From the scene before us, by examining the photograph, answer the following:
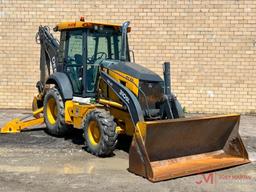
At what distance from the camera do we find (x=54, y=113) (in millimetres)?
9055

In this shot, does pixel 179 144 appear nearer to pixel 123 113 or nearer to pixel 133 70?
pixel 123 113

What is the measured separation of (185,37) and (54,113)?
5.04 metres

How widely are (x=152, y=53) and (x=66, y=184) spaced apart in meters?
7.18

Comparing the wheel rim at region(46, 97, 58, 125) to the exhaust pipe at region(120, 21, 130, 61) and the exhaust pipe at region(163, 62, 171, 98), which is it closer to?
the exhaust pipe at region(120, 21, 130, 61)

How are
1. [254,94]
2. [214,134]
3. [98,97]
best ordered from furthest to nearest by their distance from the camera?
[254,94]
[98,97]
[214,134]

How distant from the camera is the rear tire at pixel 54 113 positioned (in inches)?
335

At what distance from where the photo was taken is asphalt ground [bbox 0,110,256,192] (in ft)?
19.8

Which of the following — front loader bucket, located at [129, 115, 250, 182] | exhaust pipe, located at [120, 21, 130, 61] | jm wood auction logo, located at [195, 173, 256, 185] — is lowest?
jm wood auction logo, located at [195, 173, 256, 185]

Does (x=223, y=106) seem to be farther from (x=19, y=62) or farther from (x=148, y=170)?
(x=148, y=170)

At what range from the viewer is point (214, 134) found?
7180 millimetres

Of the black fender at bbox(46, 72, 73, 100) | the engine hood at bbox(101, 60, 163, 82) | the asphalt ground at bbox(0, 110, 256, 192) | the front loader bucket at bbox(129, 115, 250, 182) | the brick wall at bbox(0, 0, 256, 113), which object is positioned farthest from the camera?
the brick wall at bbox(0, 0, 256, 113)

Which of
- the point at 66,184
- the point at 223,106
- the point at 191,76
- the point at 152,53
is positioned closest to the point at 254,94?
the point at 223,106

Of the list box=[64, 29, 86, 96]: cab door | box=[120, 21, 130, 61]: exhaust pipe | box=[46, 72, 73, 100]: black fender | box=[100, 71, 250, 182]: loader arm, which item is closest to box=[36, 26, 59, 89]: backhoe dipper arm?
box=[46, 72, 73, 100]: black fender

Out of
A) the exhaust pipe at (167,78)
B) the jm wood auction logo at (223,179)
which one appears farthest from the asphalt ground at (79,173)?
the exhaust pipe at (167,78)
